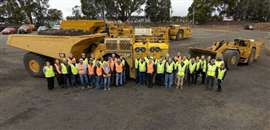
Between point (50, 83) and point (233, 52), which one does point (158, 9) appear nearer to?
point (233, 52)

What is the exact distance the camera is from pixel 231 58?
45.8 feet

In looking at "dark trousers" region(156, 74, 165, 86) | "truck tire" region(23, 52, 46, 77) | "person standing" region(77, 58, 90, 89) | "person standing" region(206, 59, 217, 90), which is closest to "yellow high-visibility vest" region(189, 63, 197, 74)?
"person standing" region(206, 59, 217, 90)

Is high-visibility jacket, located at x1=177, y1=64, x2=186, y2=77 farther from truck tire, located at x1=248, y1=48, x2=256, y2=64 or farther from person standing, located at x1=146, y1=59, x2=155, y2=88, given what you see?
truck tire, located at x1=248, y1=48, x2=256, y2=64

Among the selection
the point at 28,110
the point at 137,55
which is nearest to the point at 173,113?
the point at 137,55

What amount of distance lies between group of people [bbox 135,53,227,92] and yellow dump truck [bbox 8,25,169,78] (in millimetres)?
529

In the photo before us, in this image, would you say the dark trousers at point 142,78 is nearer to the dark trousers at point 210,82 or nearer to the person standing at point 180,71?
the person standing at point 180,71

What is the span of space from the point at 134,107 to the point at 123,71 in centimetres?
250

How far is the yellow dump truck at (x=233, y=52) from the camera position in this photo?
14023 millimetres

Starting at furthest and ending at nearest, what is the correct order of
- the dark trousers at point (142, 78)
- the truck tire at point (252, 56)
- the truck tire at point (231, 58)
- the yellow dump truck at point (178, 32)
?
the yellow dump truck at point (178, 32) → the truck tire at point (252, 56) → the truck tire at point (231, 58) → the dark trousers at point (142, 78)

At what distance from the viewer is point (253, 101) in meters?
9.05

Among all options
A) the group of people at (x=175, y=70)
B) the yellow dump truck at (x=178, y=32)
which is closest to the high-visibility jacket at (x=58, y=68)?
the group of people at (x=175, y=70)

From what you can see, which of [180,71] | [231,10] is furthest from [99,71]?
[231,10]

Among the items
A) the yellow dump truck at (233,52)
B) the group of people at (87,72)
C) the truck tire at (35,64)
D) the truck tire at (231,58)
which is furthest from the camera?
the yellow dump truck at (233,52)

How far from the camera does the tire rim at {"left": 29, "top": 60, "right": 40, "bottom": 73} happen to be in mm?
12140
